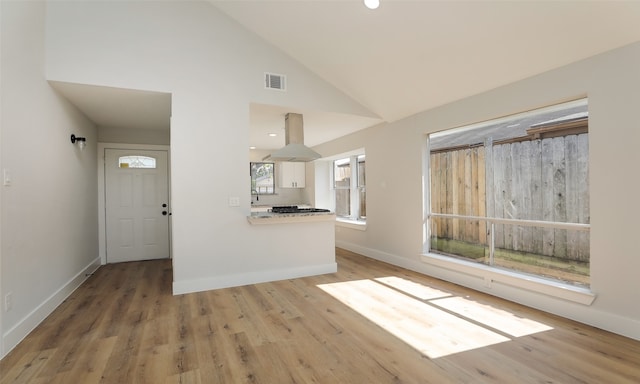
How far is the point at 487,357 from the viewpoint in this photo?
216 centimetres

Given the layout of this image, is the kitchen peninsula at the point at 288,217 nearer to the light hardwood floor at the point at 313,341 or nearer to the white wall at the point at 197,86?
the white wall at the point at 197,86

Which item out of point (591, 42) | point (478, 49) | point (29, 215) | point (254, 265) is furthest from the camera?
point (254, 265)

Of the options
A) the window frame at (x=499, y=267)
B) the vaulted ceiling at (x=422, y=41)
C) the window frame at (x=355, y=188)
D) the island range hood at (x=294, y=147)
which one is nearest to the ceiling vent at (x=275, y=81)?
the vaulted ceiling at (x=422, y=41)

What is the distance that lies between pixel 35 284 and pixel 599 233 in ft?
16.5

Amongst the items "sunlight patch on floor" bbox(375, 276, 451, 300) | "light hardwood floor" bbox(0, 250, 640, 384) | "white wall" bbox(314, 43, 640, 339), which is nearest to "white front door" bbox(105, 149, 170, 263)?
"light hardwood floor" bbox(0, 250, 640, 384)

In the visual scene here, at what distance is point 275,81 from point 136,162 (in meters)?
3.15

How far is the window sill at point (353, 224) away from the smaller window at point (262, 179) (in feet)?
7.14

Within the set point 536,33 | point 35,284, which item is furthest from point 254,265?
point 536,33

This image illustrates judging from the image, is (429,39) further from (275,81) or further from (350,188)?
(350,188)

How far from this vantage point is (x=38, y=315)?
9.21 ft

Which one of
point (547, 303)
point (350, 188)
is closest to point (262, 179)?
point (350, 188)

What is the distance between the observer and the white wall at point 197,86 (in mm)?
3270

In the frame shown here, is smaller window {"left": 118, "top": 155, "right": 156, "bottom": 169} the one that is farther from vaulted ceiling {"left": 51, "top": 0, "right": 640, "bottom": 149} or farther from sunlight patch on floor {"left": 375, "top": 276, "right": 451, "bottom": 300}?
sunlight patch on floor {"left": 375, "top": 276, "right": 451, "bottom": 300}

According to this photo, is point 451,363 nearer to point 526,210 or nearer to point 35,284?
point 526,210
